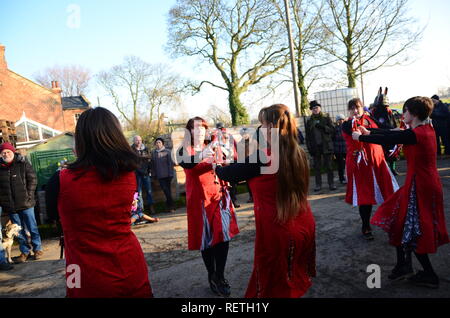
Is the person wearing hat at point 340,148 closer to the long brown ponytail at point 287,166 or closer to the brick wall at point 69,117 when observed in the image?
the long brown ponytail at point 287,166

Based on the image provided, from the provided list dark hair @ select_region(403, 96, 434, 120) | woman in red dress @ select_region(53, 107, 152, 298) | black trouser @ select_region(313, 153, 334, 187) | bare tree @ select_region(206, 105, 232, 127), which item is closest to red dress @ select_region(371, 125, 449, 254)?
dark hair @ select_region(403, 96, 434, 120)

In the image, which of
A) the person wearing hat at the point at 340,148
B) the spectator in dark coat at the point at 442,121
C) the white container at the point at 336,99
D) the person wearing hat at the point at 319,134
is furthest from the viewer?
the white container at the point at 336,99

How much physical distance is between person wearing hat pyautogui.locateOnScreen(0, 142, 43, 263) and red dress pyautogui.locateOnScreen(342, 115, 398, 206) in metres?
5.25

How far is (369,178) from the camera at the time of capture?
4.51 m

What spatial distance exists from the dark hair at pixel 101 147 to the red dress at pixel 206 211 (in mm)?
1527

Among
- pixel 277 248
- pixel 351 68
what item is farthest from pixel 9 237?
pixel 351 68

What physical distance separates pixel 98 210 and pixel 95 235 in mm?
141

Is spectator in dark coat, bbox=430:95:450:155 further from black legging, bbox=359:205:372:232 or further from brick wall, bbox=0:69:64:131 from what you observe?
brick wall, bbox=0:69:64:131

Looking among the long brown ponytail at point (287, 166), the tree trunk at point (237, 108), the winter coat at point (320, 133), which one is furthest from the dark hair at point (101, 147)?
the tree trunk at point (237, 108)

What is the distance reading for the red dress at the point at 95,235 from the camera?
1.78 meters

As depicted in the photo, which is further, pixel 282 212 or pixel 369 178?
pixel 369 178

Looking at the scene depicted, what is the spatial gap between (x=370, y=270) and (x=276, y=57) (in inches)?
754

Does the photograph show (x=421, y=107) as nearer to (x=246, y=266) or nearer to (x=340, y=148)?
(x=246, y=266)

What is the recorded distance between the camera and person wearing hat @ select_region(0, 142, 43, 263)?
5695 millimetres
